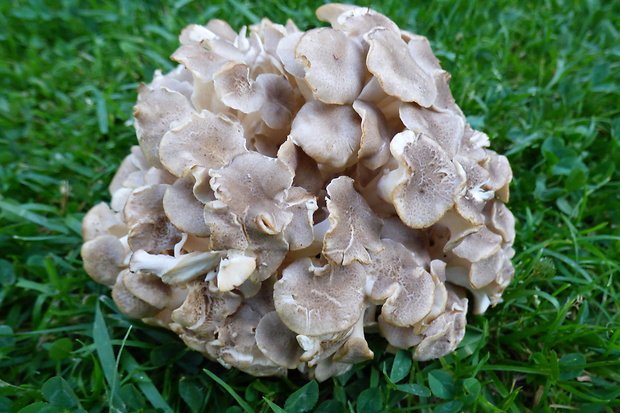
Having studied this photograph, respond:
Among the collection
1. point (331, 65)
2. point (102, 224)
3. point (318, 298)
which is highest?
point (331, 65)

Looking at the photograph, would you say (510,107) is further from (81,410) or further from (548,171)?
(81,410)

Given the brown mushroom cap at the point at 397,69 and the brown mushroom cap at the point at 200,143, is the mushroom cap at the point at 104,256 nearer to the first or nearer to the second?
the brown mushroom cap at the point at 200,143

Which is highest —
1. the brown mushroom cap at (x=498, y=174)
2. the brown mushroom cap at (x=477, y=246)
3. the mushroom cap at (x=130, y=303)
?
the brown mushroom cap at (x=498, y=174)

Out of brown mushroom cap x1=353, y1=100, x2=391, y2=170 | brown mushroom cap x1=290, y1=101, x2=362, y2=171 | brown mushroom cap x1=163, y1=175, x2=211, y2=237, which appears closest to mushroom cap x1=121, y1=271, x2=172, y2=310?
brown mushroom cap x1=163, y1=175, x2=211, y2=237

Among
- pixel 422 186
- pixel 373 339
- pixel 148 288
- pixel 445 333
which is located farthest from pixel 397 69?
pixel 148 288

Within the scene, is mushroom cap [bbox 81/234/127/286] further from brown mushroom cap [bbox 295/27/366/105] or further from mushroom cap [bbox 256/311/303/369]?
brown mushroom cap [bbox 295/27/366/105]

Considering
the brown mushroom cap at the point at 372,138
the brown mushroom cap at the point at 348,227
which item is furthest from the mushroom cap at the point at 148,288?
the brown mushroom cap at the point at 372,138

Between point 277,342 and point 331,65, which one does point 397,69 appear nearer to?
point 331,65
